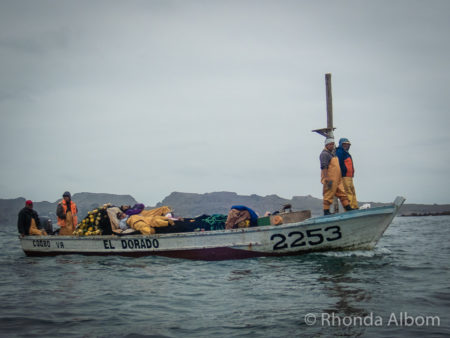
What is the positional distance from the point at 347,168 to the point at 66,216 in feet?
30.0

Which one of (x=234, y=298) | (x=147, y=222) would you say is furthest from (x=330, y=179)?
(x=147, y=222)

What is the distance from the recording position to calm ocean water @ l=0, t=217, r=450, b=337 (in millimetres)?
5055

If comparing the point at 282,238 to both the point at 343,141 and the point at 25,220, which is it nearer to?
the point at 343,141

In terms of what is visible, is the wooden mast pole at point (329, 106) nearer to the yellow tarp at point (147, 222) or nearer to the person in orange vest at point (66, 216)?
the yellow tarp at point (147, 222)

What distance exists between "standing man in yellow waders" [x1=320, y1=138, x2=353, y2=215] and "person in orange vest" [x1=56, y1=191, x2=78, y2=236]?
826 centimetres

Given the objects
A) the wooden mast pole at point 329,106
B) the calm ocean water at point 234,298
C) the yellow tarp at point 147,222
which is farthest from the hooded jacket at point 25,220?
the wooden mast pole at point 329,106

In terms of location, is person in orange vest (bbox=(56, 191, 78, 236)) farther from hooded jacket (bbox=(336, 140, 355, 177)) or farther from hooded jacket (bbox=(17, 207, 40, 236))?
hooded jacket (bbox=(336, 140, 355, 177))

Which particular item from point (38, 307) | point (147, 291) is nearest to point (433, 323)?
point (147, 291)

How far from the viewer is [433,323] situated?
5.01 metres

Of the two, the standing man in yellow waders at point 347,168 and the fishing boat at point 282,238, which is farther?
the standing man in yellow waders at point 347,168

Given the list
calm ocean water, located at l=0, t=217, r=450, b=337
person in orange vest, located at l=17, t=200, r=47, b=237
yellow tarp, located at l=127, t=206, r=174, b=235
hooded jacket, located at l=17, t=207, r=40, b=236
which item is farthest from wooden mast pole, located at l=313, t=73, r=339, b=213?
hooded jacket, located at l=17, t=207, r=40, b=236

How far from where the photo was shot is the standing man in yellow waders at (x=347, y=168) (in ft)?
33.9

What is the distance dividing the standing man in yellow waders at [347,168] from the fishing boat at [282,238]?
931mm

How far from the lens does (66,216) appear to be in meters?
13.1
